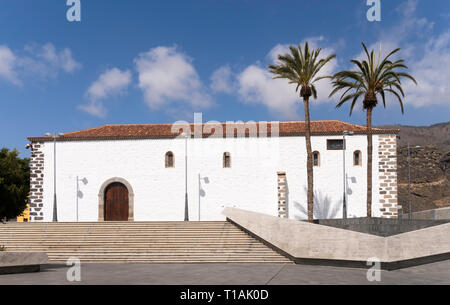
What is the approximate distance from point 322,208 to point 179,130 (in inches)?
468

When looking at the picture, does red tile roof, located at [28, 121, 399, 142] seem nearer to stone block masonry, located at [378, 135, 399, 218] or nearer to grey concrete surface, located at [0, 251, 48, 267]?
stone block masonry, located at [378, 135, 399, 218]

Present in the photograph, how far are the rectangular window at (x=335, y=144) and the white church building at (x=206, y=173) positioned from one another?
69 millimetres

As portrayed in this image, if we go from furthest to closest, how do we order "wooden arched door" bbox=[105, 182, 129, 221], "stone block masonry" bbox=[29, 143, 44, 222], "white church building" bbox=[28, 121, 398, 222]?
"stone block masonry" bbox=[29, 143, 44, 222] → "wooden arched door" bbox=[105, 182, 129, 221] → "white church building" bbox=[28, 121, 398, 222]

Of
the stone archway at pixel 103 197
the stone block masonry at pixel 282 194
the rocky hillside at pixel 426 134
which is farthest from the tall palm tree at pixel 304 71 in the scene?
the rocky hillside at pixel 426 134

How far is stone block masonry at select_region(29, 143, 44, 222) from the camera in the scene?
2847 centimetres

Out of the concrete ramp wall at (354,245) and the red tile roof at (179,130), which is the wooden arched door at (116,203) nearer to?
the red tile roof at (179,130)

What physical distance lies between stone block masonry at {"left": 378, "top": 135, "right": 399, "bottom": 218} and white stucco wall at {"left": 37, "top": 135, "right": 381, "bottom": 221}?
1.41ft

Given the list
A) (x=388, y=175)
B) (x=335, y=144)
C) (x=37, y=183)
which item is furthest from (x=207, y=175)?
(x=388, y=175)

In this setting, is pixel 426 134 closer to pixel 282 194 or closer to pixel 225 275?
pixel 282 194

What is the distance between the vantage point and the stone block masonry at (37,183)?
93.4 feet

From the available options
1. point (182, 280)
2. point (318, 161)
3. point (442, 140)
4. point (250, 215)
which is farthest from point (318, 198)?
point (442, 140)

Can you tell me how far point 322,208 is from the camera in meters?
27.3

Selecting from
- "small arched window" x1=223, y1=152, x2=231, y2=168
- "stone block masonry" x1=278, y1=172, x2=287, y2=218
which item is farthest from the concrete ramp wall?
"small arched window" x1=223, y1=152, x2=231, y2=168
